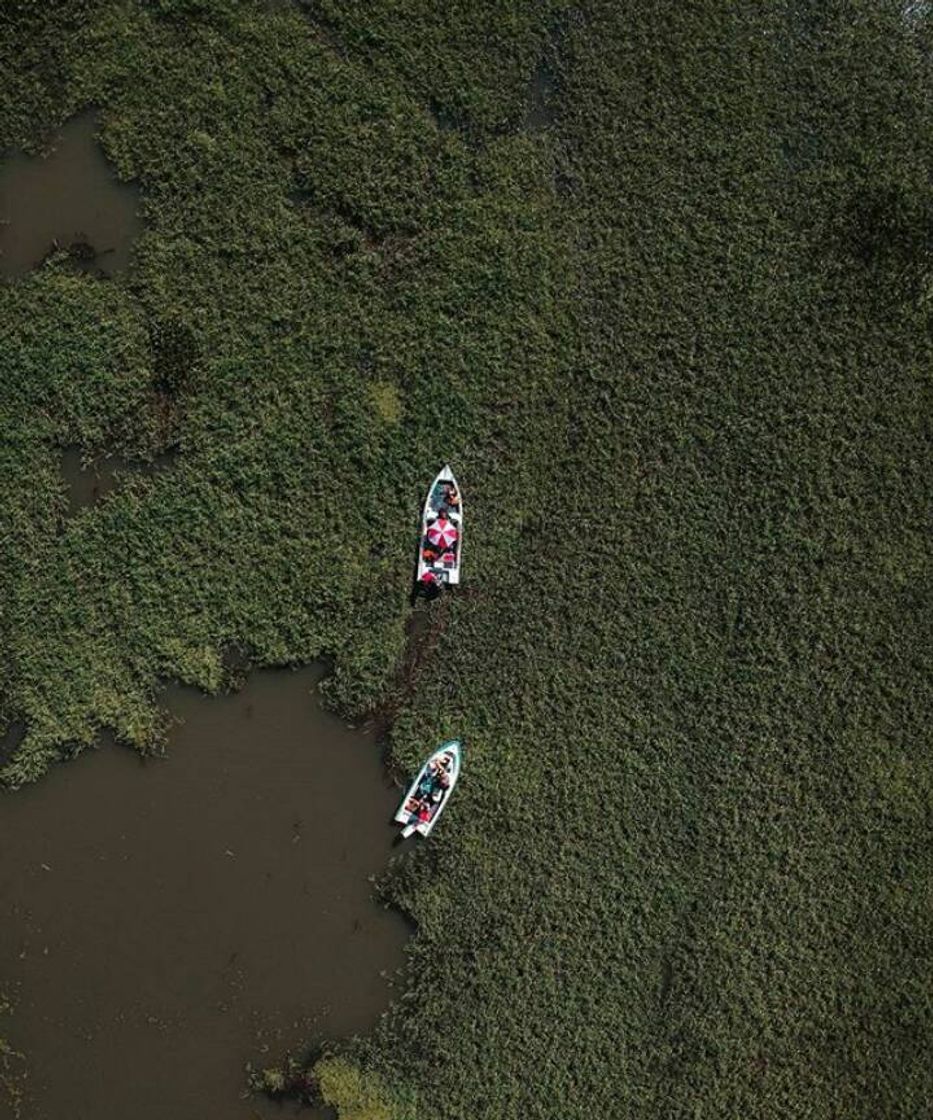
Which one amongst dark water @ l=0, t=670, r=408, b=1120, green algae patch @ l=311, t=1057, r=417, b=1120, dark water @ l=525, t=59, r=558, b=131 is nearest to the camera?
dark water @ l=0, t=670, r=408, b=1120

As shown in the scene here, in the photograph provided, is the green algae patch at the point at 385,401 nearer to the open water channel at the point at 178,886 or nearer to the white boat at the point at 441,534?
the white boat at the point at 441,534

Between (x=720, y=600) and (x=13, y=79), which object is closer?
(x=13, y=79)

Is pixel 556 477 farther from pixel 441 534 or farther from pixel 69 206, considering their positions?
pixel 69 206

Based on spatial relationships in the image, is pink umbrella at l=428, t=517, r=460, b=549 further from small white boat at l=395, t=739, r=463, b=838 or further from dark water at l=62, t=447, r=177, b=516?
dark water at l=62, t=447, r=177, b=516

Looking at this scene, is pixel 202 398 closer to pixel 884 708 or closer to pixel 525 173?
pixel 525 173

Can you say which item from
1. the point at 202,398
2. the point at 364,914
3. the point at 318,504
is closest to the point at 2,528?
the point at 202,398

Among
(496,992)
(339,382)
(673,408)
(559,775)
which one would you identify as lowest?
(496,992)

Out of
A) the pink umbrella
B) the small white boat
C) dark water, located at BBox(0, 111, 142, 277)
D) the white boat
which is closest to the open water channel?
dark water, located at BBox(0, 111, 142, 277)
